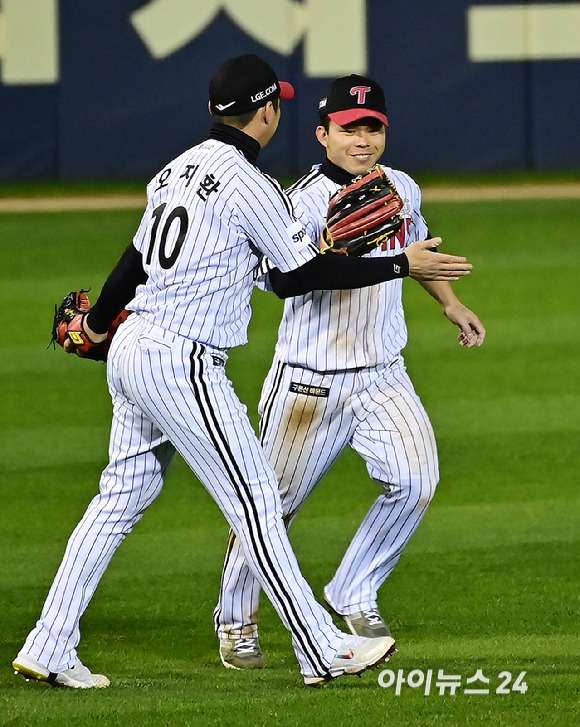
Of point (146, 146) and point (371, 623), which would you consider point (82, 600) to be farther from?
point (146, 146)

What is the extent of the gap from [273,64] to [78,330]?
13280mm

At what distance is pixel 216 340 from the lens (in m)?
3.70

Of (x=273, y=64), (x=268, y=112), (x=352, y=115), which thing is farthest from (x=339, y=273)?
(x=273, y=64)

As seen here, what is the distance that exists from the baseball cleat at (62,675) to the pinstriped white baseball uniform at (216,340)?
0.57 m

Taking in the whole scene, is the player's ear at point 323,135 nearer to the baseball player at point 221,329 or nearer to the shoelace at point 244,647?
the baseball player at point 221,329

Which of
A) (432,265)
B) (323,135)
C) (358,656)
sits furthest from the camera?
(323,135)

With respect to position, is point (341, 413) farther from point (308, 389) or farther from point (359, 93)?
point (359, 93)

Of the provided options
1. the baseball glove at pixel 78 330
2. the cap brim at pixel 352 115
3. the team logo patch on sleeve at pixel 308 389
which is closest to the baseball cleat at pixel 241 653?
the team logo patch on sleeve at pixel 308 389

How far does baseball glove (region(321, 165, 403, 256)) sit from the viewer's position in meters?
4.00

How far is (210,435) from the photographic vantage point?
3654mm

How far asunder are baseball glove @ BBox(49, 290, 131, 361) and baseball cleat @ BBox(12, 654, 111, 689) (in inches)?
35.9

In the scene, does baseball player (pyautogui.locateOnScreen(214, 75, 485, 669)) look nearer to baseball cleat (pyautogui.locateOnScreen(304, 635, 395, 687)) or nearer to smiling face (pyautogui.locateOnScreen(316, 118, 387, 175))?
smiling face (pyautogui.locateOnScreen(316, 118, 387, 175))

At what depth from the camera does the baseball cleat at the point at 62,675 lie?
377cm

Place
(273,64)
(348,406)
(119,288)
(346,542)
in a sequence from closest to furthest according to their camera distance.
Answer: (119,288)
(348,406)
(346,542)
(273,64)
